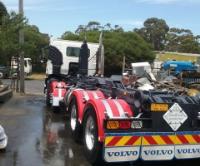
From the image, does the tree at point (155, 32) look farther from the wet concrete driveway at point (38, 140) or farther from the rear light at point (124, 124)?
the rear light at point (124, 124)

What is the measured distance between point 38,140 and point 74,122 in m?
1.08

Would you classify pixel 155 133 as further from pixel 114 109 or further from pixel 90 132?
pixel 90 132

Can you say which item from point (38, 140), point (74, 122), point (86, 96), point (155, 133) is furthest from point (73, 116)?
point (155, 133)

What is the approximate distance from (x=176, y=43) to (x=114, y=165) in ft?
325

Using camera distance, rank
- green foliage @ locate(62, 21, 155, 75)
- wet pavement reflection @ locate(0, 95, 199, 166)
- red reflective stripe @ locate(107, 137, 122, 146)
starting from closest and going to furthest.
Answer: red reflective stripe @ locate(107, 137, 122, 146) < wet pavement reflection @ locate(0, 95, 199, 166) < green foliage @ locate(62, 21, 155, 75)

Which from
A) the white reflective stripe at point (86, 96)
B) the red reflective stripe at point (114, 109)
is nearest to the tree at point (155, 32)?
the white reflective stripe at point (86, 96)

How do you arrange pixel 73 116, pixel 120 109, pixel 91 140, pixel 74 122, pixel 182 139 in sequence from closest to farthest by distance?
pixel 182 139, pixel 120 109, pixel 91 140, pixel 74 122, pixel 73 116

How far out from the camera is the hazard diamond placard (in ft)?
23.7

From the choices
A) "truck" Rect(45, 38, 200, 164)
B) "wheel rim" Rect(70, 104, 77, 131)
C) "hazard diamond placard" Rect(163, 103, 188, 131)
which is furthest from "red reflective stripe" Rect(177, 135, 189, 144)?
"wheel rim" Rect(70, 104, 77, 131)

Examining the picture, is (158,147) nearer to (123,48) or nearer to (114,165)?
(114,165)

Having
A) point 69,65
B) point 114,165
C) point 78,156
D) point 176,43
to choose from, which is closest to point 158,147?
point 114,165

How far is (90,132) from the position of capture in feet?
26.3

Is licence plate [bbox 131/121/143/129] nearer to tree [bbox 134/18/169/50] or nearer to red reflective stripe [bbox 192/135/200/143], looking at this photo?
red reflective stripe [bbox 192/135/200/143]

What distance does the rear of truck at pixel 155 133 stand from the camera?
698 cm
